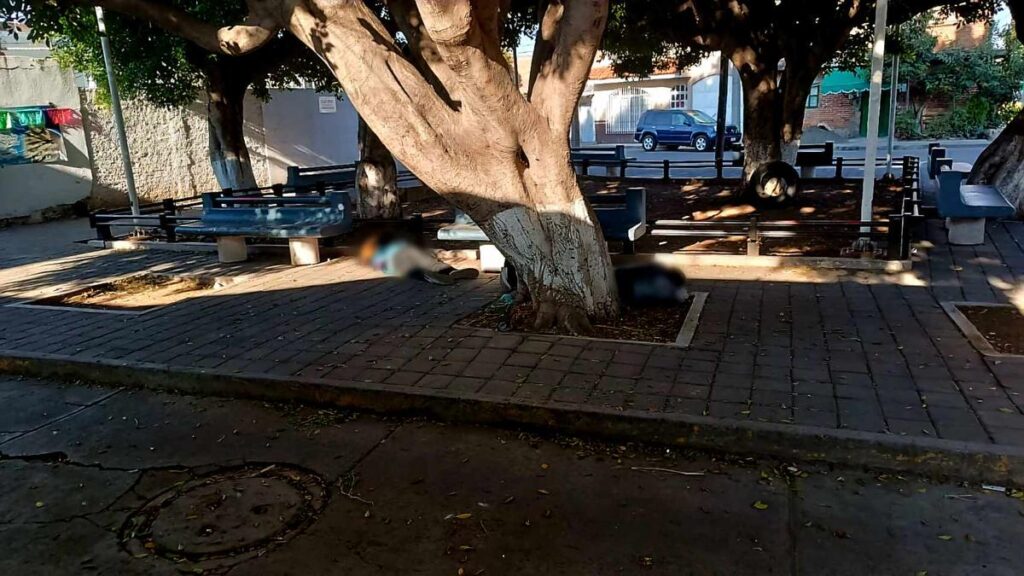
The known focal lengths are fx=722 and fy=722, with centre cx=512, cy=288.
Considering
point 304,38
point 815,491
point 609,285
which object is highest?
point 304,38

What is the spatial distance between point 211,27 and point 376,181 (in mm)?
4417

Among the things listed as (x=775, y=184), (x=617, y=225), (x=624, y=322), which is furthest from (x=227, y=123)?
(x=775, y=184)

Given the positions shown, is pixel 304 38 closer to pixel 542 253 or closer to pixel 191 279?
pixel 542 253

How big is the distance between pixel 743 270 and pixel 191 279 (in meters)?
6.58

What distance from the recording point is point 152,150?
57.4 ft

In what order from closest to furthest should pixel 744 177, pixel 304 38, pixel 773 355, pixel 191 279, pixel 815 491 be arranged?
1. pixel 815 491
2. pixel 773 355
3. pixel 304 38
4. pixel 191 279
5. pixel 744 177

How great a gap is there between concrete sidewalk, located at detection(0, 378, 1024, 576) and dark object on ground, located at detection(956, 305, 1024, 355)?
2.34 metres

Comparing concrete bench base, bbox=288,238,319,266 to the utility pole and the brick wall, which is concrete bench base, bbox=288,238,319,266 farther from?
the brick wall

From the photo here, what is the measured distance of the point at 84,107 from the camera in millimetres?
16141

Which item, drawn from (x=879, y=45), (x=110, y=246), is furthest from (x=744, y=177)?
(x=110, y=246)

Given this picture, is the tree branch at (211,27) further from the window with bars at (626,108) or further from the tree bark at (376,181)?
the window with bars at (626,108)

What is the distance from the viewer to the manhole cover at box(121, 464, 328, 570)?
3.32 m

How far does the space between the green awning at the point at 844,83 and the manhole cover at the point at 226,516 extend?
113 ft

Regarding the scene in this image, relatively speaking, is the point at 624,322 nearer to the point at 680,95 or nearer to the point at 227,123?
the point at 227,123
